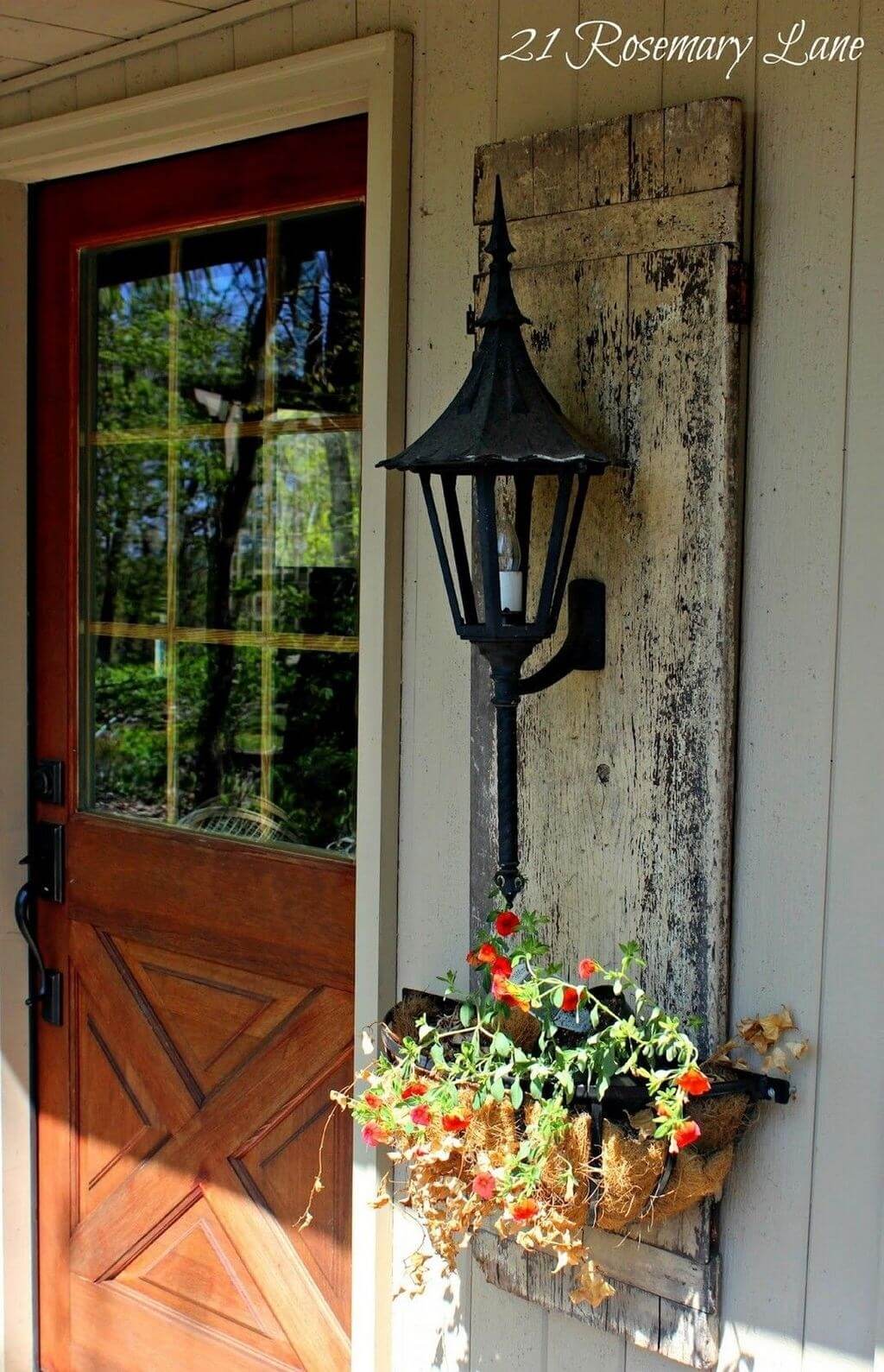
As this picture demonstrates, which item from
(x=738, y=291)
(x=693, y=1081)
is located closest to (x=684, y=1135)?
(x=693, y=1081)

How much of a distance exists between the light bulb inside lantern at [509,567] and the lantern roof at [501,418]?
14 centimetres

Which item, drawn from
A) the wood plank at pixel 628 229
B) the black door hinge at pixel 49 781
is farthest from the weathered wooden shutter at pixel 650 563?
the black door hinge at pixel 49 781

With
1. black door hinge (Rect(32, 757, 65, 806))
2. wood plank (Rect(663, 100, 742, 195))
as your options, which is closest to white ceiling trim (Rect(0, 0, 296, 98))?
wood plank (Rect(663, 100, 742, 195))

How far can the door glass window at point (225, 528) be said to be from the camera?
6.93ft

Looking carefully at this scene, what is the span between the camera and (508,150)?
5.42 feet

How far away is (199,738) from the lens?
2316 mm

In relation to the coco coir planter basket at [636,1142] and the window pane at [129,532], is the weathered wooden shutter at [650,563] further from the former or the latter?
the window pane at [129,532]

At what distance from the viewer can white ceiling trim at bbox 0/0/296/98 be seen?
1.96 meters

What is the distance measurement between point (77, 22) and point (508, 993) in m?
1.61

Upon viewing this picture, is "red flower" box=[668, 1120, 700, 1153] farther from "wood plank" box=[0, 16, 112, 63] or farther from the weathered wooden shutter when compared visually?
"wood plank" box=[0, 16, 112, 63]

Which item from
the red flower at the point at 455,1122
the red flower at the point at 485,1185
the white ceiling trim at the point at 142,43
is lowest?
the red flower at the point at 485,1185

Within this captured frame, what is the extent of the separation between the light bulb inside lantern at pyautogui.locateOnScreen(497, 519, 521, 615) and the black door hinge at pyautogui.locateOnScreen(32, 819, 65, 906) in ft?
3.91

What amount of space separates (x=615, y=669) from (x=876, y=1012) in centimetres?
49

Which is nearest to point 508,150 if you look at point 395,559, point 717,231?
point 717,231
